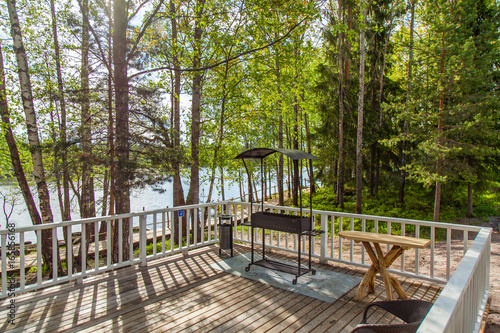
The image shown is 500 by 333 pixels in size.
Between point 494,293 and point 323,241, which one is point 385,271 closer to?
point 323,241

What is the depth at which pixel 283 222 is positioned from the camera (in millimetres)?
3947

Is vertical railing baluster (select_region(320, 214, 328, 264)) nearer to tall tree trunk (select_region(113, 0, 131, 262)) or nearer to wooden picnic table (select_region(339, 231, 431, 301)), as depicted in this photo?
wooden picnic table (select_region(339, 231, 431, 301))

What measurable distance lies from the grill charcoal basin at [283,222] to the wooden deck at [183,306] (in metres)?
0.78

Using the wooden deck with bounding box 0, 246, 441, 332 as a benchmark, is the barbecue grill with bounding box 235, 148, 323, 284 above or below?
above

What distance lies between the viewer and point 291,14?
22.8 feet

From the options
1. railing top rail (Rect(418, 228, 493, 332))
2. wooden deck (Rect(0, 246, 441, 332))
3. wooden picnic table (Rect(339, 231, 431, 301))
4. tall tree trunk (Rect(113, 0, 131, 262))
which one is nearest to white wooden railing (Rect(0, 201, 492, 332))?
railing top rail (Rect(418, 228, 493, 332))

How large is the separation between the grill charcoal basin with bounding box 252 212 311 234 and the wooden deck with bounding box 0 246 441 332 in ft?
2.55

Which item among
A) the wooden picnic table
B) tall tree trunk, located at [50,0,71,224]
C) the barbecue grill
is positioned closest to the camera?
the wooden picnic table

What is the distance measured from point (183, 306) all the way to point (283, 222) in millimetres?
1627

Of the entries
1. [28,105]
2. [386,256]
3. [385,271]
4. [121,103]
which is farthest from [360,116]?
[28,105]

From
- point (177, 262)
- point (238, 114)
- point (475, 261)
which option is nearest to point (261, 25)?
point (238, 114)

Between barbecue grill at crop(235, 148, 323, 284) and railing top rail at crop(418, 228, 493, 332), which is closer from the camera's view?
railing top rail at crop(418, 228, 493, 332)

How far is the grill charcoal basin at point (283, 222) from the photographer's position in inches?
148

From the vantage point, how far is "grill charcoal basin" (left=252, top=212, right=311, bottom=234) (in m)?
3.77
